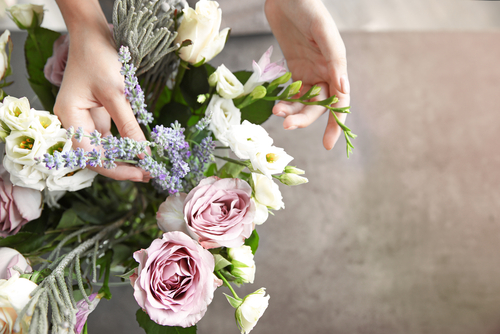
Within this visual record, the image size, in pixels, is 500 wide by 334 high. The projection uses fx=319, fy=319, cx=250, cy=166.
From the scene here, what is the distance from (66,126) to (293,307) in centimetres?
62

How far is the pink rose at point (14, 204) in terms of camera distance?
280 mm

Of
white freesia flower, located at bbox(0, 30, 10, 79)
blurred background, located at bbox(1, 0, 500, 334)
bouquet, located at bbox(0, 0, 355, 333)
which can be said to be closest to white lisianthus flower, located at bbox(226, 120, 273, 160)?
bouquet, located at bbox(0, 0, 355, 333)

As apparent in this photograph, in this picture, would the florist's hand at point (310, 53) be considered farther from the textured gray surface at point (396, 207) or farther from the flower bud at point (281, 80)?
the textured gray surface at point (396, 207)

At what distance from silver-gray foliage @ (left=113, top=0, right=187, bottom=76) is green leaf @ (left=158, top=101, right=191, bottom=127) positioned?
0.21ft

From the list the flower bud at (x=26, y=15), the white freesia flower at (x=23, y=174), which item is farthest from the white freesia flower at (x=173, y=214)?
the flower bud at (x=26, y=15)

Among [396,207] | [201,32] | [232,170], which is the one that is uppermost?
[201,32]

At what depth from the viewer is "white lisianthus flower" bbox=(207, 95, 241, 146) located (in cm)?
27

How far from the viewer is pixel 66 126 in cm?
27

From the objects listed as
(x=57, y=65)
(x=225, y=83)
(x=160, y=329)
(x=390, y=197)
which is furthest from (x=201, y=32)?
(x=390, y=197)

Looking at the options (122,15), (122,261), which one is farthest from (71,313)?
(122,15)

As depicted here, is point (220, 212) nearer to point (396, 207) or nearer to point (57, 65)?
point (57, 65)

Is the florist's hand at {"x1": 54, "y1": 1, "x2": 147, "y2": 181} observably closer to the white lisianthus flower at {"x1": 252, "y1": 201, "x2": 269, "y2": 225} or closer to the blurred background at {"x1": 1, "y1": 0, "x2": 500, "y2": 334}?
the white lisianthus flower at {"x1": 252, "y1": 201, "x2": 269, "y2": 225}

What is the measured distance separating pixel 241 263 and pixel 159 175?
98mm

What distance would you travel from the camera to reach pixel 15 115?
0.80ft
